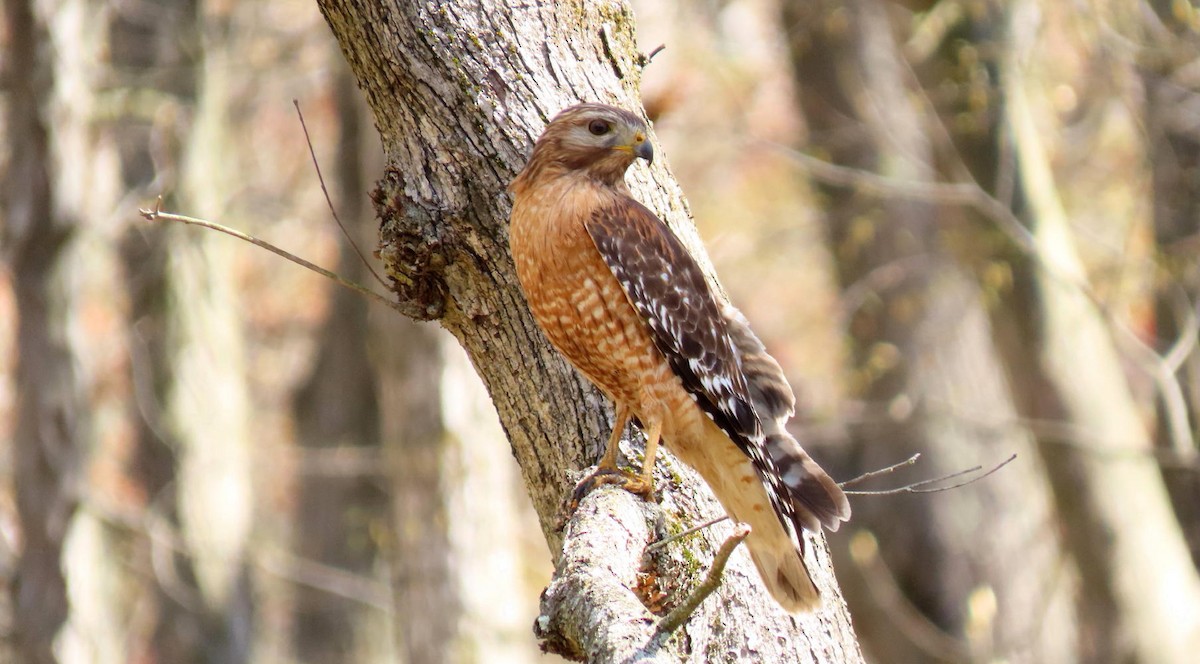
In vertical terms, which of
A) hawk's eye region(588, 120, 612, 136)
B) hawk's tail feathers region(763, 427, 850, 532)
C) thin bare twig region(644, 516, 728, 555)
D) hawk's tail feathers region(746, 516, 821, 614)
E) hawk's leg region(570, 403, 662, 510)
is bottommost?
hawk's tail feathers region(746, 516, 821, 614)

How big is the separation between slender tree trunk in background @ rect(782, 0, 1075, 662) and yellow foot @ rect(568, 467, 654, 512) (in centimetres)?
742

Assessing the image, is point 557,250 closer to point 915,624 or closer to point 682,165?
point 915,624

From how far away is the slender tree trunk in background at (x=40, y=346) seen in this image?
6.79m

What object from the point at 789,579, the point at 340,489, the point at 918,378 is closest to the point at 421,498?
the point at 918,378

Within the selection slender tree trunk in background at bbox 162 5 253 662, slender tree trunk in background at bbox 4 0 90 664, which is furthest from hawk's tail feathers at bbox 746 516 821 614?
slender tree trunk in background at bbox 162 5 253 662

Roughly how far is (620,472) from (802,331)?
9297 mm

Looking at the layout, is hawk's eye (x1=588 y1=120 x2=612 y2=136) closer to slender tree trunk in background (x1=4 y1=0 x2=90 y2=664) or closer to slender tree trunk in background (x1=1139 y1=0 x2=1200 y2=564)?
slender tree trunk in background (x1=4 y1=0 x2=90 y2=664)

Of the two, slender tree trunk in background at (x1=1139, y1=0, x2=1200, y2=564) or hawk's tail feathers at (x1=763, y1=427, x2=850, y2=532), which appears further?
slender tree trunk in background at (x1=1139, y1=0, x2=1200, y2=564)

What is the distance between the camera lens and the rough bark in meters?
3.54

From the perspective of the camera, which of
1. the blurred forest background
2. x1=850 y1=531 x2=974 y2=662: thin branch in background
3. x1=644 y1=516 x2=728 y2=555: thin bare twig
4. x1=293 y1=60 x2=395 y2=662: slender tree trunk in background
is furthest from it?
x1=293 y1=60 x2=395 y2=662: slender tree trunk in background

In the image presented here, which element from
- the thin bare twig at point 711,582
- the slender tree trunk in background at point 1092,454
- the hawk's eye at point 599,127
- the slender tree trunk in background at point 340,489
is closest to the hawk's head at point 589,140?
the hawk's eye at point 599,127

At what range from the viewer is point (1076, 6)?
27.6ft

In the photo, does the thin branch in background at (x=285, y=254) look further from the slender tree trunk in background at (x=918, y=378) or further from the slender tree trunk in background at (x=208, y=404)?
the slender tree trunk in background at (x=918, y=378)

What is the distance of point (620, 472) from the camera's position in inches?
137
